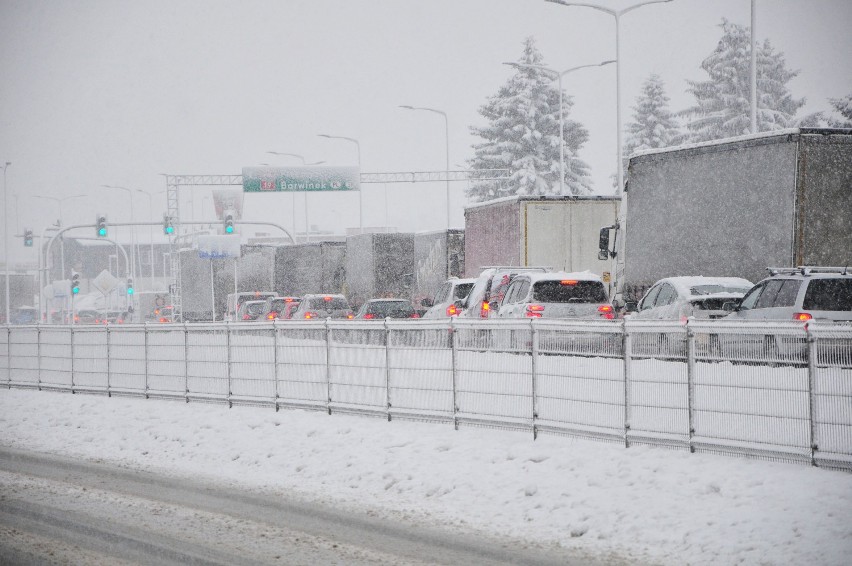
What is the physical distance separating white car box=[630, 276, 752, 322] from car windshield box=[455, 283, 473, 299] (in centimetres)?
842

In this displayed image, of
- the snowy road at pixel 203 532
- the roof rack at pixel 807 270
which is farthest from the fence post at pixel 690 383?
the roof rack at pixel 807 270

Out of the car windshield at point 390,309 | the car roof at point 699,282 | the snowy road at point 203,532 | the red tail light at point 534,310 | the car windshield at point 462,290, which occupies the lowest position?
the snowy road at point 203,532

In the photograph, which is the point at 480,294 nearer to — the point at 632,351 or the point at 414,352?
the point at 414,352

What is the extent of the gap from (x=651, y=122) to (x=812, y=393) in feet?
258

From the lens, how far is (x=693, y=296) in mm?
19312

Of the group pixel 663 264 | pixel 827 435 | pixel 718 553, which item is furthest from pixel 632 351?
pixel 663 264

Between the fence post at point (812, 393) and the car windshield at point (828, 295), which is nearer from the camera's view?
the fence post at point (812, 393)

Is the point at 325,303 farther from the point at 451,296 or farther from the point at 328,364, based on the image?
the point at 328,364

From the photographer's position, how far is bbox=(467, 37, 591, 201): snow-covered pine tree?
81438 mm

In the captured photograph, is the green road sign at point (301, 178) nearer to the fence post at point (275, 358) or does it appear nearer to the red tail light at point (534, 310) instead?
the red tail light at point (534, 310)

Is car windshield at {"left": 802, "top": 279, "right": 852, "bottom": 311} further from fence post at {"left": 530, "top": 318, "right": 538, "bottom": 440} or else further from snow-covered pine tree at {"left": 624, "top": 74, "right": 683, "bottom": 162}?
snow-covered pine tree at {"left": 624, "top": 74, "right": 683, "bottom": 162}

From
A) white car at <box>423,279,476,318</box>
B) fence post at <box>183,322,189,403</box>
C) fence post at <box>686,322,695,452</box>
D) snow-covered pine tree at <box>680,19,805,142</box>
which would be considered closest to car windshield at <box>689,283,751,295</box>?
fence post at <box>183,322,189,403</box>

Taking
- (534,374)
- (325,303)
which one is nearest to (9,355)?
(325,303)

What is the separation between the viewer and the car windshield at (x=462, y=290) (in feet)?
97.6
